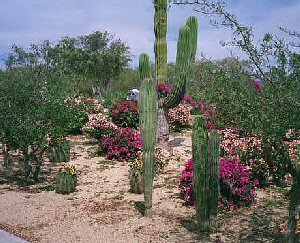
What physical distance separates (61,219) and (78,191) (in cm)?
203

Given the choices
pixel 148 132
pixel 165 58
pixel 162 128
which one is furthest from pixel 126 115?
pixel 148 132

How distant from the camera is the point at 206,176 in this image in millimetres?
6574

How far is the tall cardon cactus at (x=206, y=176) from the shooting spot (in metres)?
6.55

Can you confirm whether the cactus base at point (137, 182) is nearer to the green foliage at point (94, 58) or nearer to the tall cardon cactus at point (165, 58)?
the tall cardon cactus at point (165, 58)

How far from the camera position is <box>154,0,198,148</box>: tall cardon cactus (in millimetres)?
12281

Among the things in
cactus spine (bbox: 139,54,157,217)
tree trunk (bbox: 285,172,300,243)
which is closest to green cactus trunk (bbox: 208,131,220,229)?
cactus spine (bbox: 139,54,157,217)

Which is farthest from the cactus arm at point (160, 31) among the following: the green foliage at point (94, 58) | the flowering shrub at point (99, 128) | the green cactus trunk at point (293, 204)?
the green foliage at point (94, 58)

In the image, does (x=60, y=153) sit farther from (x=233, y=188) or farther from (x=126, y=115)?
(x=233, y=188)

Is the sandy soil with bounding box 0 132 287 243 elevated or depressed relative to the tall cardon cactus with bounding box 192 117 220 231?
depressed

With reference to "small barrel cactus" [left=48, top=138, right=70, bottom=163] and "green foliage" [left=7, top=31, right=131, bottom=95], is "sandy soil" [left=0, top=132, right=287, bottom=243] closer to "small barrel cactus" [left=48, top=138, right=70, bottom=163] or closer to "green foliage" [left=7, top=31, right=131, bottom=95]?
"small barrel cactus" [left=48, top=138, right=70, bottom=163]

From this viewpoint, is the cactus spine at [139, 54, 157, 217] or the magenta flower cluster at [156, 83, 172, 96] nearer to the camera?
the cactus spine at [139, 54, 157, 217]

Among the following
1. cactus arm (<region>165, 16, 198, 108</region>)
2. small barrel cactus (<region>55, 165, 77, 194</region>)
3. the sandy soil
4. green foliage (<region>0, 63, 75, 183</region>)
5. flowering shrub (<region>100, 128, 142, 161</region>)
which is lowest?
the sandy soil

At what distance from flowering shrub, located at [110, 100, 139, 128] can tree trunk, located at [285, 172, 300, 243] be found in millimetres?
13052

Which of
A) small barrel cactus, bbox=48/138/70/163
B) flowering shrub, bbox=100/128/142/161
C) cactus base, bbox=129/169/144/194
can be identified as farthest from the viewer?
flowering shrub, bbox=100/128/142/161
